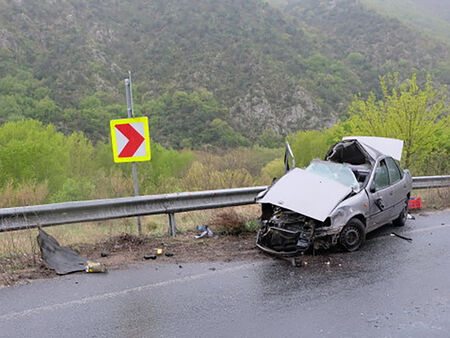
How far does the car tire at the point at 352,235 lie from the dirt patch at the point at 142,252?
129cm

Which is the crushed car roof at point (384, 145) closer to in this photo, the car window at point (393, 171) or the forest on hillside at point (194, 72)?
the car window at point (393, 171)

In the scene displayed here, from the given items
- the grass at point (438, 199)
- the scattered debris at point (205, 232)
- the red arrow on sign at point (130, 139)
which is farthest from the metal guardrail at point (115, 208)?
the grass at point (438, 199)

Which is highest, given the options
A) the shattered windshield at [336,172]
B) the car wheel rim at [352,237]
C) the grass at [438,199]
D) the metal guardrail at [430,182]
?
the shattered windshield at [336,172]

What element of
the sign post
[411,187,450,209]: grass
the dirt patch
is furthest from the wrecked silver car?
[411,187,450,209]: grass

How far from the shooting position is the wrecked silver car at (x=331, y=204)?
256 inches

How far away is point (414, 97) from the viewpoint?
18.9 meters

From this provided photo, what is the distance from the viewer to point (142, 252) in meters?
6.73

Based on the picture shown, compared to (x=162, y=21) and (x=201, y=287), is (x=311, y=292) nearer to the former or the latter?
(x=201, y=287)

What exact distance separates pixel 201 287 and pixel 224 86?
79.3 metres

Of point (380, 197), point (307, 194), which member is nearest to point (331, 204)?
point (307, 194)

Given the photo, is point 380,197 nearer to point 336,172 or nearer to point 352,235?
point 336,172

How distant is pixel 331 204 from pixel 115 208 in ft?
11.4

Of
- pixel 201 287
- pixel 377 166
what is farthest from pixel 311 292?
pixel 377 166

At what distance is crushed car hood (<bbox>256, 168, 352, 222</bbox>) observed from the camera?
21.4ft
